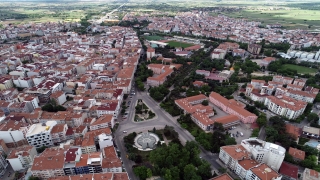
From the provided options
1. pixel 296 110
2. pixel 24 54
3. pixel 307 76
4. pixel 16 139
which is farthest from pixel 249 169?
pixel 24 54

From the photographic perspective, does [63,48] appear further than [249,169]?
Yes

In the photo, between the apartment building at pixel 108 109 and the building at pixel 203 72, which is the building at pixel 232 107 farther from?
the apartment building at pixel 108 109

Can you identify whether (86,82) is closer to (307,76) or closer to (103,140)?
(103,140)

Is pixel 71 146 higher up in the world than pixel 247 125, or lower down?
higher up

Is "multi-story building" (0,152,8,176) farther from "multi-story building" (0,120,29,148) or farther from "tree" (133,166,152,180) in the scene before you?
"tree" (133,166,152,180)

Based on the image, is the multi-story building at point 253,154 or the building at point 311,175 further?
the multi-story building at point 253,154

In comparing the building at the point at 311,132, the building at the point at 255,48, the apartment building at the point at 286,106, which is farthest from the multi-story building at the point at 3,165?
the building at the point at 255,48

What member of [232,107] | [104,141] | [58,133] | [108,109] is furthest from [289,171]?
[58,133]

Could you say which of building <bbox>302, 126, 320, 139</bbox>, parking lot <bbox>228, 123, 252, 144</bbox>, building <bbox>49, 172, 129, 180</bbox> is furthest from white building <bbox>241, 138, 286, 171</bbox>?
building <bbox>49, 172, 129, 180</bbox>
